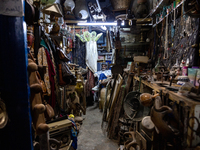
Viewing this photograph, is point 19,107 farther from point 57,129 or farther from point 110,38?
point 110,38

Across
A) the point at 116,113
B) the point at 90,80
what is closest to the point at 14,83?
the point at 116,113

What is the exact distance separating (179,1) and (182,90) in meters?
2.67

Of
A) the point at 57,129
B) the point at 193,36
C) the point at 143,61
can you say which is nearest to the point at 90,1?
the point at 143,61

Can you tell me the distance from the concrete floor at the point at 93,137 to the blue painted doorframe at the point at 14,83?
2.78 m

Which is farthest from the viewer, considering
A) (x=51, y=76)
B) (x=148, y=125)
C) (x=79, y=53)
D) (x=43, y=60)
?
(x=79, y=53)

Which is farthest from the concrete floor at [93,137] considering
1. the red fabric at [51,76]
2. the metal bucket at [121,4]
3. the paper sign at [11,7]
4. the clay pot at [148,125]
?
the metal bucket at [121,4]

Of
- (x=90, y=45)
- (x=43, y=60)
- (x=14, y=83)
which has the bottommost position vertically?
(x=14, y=83)

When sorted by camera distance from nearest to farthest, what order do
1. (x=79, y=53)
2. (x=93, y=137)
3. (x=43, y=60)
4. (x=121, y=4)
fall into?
1. (x=43, y=60)
2. (x=93, y=137)
3. (x=121, y=4)
4. (x=79, y=53)

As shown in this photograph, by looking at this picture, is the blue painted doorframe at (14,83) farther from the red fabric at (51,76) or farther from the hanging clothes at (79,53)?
the hanging clothes at (79,53)

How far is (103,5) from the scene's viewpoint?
8375mm

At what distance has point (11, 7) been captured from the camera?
3.56ft

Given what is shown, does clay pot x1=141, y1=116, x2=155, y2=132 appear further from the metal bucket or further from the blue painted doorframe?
the metal bucket

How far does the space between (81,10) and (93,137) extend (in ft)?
19.8

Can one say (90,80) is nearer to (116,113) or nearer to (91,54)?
(91,54)
